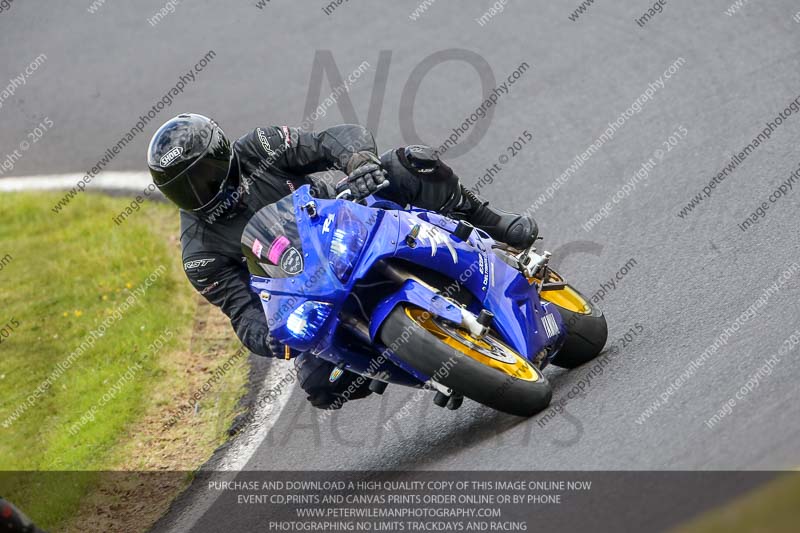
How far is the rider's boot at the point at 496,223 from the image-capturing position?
22.3ft

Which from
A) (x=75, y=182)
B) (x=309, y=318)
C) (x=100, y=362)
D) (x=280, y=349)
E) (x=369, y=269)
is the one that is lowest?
(x=75, y=182)

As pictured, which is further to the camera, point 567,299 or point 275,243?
point 567,299

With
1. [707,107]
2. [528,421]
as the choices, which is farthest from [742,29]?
[528,421]

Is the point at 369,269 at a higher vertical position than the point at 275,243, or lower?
higher

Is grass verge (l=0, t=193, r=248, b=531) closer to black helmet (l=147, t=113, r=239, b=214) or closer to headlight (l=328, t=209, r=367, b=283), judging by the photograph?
black helmet (l=147, t=113, r=239, b=214)

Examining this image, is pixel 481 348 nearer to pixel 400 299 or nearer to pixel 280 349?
pixel 400 299

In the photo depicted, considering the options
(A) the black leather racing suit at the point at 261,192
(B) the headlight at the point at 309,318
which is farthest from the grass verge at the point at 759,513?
(A) the black leather racing suit at the point at 261,192

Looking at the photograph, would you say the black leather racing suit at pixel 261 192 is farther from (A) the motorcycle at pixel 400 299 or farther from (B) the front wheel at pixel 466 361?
(B) the front wheel at pixel 466 361

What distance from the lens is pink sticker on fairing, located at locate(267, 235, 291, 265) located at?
5.60 m

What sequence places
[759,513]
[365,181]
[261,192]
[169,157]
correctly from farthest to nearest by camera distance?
[261,192] < [169,157] < [365,181] < [759,513]

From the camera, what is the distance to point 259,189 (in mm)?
6746

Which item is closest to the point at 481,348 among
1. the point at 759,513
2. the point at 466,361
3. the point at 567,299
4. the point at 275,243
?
the point at 466,361

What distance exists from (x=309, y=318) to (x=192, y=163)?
1280 mm

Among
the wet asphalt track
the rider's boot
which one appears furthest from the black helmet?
the wet asphalt track
